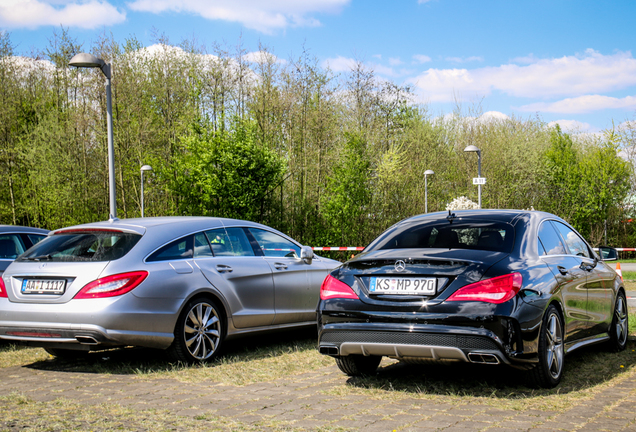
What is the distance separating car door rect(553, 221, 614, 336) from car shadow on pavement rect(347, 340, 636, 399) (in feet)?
1.18

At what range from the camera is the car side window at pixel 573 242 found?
6.59 meters

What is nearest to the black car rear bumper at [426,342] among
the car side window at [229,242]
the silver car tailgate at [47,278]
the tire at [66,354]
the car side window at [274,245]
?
the car side window at [229,242]

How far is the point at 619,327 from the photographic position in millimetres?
7379

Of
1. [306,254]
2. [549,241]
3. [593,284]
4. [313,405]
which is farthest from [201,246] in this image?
[593,284]

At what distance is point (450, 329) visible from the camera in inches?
190

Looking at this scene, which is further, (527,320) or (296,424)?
(527,320)

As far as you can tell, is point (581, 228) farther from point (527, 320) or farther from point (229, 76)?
point (527, 320)

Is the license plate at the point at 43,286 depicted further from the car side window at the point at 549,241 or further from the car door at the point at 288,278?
the car side window at the point at 549,241

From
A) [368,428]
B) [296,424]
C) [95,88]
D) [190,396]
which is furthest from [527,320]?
[95,88]

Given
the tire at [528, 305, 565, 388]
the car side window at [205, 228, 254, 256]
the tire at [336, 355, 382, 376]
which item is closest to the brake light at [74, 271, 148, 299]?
the car side window at [205, 228, 254, 256]

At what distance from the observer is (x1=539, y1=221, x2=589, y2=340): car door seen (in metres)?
5.71

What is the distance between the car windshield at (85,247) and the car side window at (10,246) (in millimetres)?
1613

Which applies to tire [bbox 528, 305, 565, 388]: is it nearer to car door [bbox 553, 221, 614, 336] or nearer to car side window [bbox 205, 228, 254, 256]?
car door [bbox 553, 221, 614, 336]

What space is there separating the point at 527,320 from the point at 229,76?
108 ft
